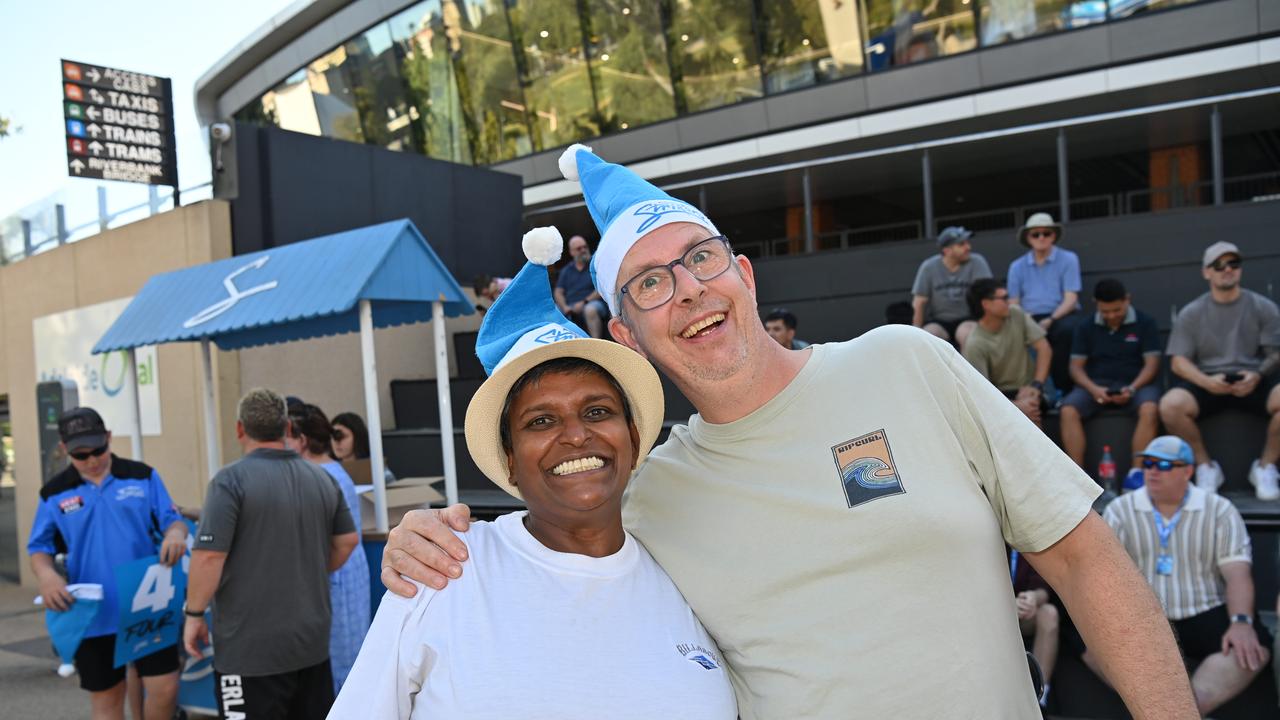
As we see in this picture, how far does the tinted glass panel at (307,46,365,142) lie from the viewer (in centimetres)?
2462

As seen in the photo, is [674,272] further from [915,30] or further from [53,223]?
[915,30]

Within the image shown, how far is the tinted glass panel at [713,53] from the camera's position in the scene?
18062mm

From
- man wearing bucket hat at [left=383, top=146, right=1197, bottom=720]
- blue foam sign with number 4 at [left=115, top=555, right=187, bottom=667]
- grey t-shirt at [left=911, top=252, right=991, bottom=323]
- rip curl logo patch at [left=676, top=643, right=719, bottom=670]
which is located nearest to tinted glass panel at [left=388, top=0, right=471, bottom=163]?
grey t-shirt at [left=911, top=252, right=991, bottom=323]

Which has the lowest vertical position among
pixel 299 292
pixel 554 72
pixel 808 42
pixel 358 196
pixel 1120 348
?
pixel 1120 348

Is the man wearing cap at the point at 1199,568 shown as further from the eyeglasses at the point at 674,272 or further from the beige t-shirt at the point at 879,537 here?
the eyeglasses at the point at 674,272

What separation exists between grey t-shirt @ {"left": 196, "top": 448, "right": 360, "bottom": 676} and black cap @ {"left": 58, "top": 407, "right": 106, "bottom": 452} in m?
1.41

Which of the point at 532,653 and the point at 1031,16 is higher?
the point at 1031,16

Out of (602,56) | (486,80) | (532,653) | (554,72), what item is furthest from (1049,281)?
(486,80)

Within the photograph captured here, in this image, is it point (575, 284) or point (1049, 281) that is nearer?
point (1049, 281)

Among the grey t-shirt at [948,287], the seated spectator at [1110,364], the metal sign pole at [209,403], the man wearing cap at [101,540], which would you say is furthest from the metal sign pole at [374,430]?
the grey t-shirt at [948,287]

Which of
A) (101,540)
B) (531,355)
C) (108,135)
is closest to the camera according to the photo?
(531,355)

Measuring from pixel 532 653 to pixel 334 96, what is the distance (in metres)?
26.6

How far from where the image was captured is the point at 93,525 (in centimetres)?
543

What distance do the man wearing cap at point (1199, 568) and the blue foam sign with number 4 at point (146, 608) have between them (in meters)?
5.09
